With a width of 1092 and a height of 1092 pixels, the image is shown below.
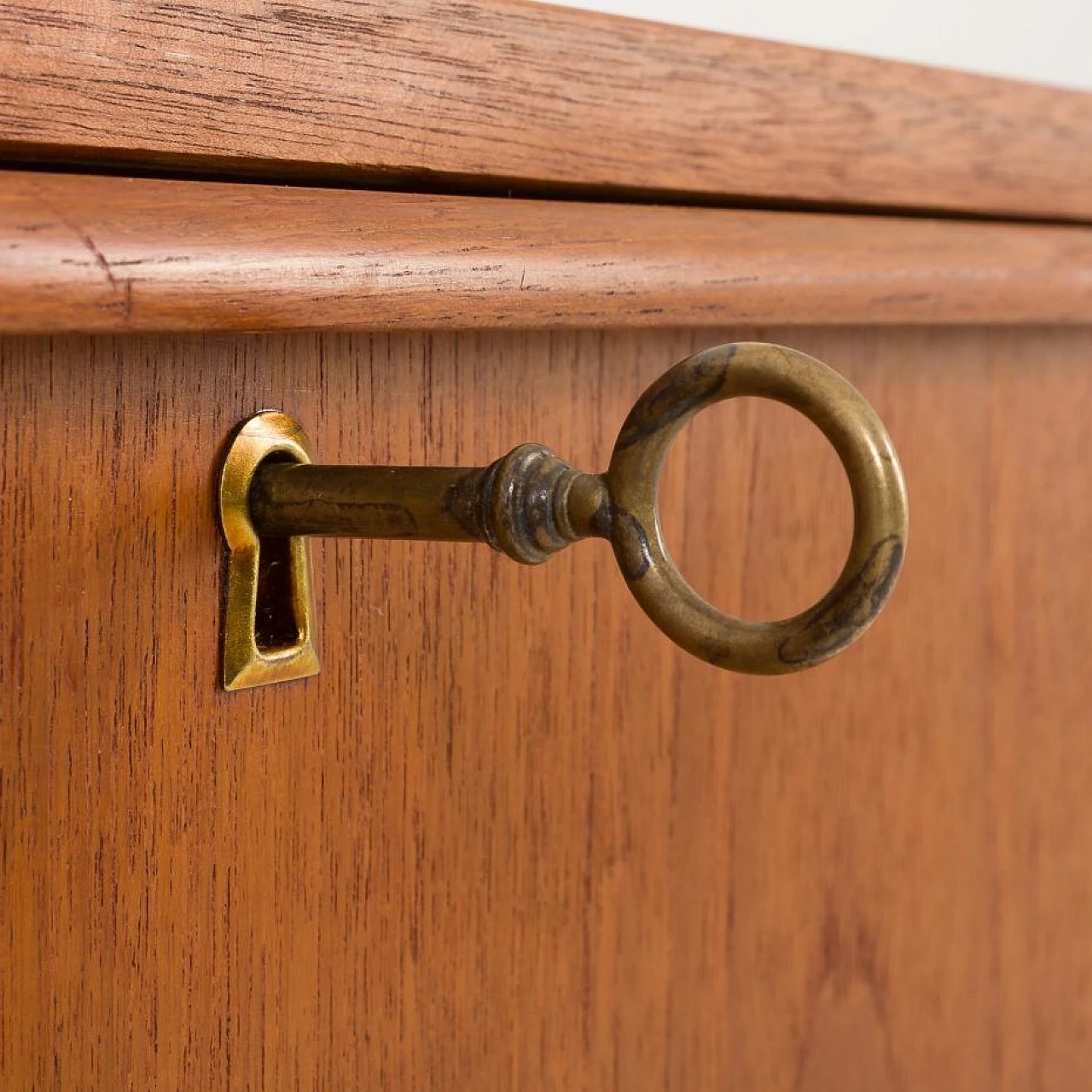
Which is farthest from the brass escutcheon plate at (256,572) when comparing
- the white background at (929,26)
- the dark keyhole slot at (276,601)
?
the white background at (929,26)

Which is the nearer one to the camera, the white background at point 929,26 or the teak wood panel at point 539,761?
the teak wood panel at point 539,761

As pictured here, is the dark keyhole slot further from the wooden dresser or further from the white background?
the white background

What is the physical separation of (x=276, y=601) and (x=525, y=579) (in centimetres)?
6

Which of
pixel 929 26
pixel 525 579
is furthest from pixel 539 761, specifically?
pixel 929 26

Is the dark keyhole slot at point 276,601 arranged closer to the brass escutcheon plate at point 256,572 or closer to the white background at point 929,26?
the brass escutcheon plate at point 256,572

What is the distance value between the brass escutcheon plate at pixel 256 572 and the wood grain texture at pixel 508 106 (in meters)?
0.04

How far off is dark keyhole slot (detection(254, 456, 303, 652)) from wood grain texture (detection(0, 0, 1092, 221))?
0.20 feet

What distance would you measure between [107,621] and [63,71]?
8cm

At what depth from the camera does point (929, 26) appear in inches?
15.7

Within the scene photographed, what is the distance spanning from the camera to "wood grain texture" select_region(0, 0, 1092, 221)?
0.22 metres

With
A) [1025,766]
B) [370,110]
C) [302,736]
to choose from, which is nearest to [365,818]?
[302,736]

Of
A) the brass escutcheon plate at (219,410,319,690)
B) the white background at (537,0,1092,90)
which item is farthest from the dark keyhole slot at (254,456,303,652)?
the white background at (537,0,1092,90)

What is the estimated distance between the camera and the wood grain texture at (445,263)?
8.0 inches

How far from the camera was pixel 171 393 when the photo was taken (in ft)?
0.79
